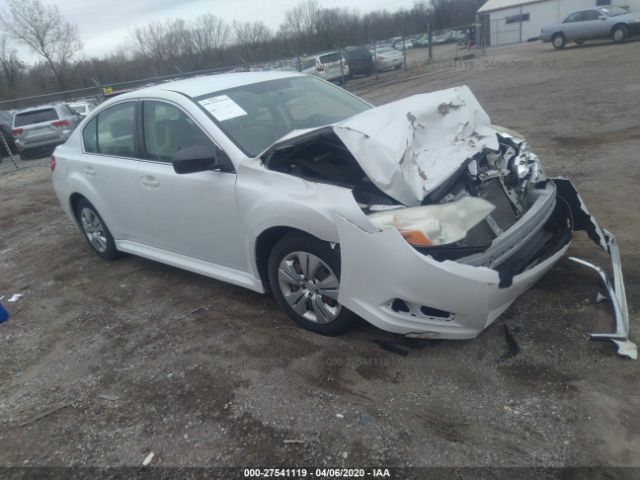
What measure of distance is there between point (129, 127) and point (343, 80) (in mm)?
18077

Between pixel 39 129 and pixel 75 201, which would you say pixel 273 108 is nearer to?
pixel 75 201

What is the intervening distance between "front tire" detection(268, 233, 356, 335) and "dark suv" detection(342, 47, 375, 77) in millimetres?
21218

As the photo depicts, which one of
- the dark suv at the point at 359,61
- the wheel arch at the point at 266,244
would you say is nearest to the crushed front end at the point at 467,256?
the wheel arch at the point at 266,244

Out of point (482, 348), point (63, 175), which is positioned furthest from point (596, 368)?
point (63, 175)

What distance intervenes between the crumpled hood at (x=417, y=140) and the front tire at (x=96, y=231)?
3096mm

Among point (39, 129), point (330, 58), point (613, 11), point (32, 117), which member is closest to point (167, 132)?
point (39, 129)

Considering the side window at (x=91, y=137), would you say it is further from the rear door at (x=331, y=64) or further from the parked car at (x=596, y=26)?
the parked car at (x=596, y=26)

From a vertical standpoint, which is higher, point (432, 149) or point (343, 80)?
point (432, 149)

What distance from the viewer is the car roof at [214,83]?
4141 millimetres

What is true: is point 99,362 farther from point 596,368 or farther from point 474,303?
point 596,368

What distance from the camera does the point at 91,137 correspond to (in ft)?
16.6

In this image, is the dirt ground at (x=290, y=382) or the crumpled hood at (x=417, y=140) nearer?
the dirt ground at (x=290, y=382)

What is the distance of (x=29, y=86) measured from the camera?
2502 centimetres

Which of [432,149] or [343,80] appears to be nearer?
[432,149]
